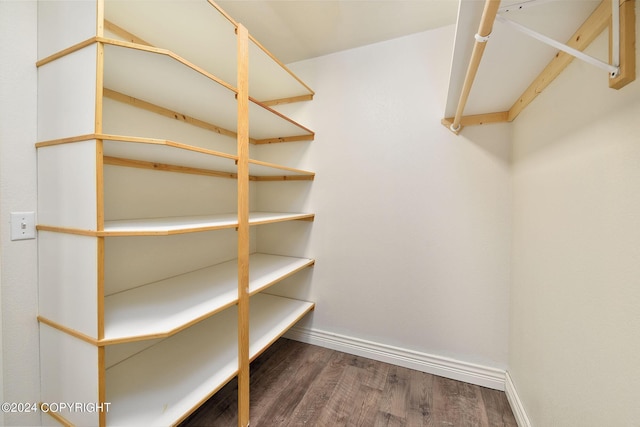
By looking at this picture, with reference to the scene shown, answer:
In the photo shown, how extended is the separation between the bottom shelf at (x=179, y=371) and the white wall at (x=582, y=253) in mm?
1352

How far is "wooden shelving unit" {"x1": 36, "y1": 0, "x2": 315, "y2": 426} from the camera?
2.77 feet

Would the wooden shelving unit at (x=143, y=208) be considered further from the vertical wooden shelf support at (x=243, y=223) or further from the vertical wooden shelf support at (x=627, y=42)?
the vertical wooden shelf support at (x=627, y=42)

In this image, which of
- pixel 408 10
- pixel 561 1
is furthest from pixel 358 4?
pixel 561 1

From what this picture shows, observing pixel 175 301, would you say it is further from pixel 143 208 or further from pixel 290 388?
pixel 290 388

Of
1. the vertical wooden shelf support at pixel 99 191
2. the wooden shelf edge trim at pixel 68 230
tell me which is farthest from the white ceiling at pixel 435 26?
the wooden shelf edge trim at pixel 68 230

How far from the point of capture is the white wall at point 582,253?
0.62 meters

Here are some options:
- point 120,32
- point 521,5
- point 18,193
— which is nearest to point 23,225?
point 18,193

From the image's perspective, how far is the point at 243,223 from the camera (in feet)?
4.06

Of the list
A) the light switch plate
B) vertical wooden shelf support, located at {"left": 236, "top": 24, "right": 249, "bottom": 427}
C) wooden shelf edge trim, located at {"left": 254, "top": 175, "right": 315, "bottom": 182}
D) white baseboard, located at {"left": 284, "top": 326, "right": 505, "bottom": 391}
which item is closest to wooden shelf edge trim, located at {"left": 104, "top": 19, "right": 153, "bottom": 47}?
vertical wooden shelf support, located at {"left": 236, "top": 24, "right": 249, "bottom": 427}

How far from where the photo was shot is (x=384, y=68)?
5.85 ft

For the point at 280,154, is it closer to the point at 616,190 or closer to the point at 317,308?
the point at 317,308

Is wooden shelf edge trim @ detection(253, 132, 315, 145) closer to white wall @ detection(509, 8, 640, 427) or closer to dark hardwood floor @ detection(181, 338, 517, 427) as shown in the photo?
white wall @ detection(509, 8, 640, 427)

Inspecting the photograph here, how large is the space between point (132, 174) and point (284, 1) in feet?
4.42

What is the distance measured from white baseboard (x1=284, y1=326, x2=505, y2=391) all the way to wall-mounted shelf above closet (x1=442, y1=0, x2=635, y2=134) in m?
A: 1.64
